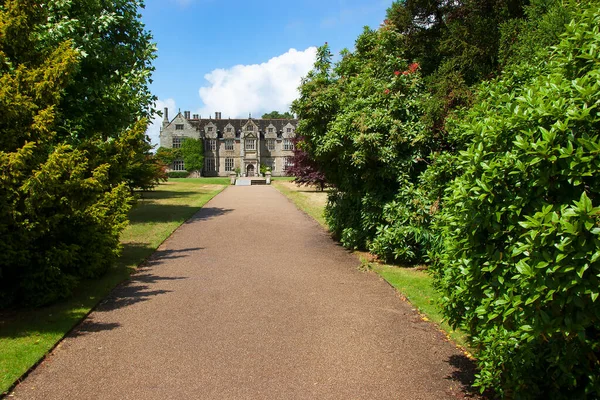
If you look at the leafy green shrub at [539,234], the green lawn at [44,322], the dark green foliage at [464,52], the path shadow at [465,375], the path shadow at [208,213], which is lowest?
the path shadow at [465,375]

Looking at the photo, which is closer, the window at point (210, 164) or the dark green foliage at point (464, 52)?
the dark green foliage at point (464, 52)

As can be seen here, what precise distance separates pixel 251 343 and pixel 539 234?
12.4ft

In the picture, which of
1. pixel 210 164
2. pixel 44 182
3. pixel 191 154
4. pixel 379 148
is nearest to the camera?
pixel 44 182

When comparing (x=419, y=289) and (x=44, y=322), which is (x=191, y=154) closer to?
(x=419, y=289)

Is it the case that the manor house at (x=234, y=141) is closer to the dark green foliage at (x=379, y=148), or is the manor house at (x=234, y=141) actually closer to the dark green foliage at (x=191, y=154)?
the dark green foliage at (x=191, y=154)

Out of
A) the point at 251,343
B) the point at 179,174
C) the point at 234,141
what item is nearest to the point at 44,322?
the point at 251,343

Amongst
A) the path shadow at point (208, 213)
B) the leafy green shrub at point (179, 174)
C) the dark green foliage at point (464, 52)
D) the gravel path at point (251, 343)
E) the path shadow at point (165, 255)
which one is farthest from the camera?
the leafy green shrub at point (179, 174)

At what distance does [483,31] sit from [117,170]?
7577 mm

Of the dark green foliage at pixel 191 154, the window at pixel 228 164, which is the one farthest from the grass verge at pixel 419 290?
the window at pixel 228 164

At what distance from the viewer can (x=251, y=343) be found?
18.6 feet

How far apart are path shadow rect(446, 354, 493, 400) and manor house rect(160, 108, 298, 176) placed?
69297 millimetres

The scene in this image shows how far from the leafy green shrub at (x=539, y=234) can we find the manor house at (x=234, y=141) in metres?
70.5

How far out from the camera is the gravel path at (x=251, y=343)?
4.57 metres

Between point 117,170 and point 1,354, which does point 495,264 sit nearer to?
point 1,354
